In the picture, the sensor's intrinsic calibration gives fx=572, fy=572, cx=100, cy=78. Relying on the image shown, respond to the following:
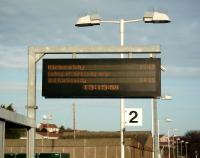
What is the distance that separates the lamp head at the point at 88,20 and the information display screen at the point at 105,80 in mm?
2664

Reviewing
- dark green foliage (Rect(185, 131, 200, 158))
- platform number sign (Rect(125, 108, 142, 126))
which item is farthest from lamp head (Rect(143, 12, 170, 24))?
dark green foliage (Rect(185, 131, 200, 158))

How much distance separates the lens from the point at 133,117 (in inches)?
909

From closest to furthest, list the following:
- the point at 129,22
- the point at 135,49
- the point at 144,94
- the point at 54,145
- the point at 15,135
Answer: the point at 144,94
the point at 135,49
the point at 129,22
the point at 54,145
the point at 15,135

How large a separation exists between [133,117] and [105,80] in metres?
4.47

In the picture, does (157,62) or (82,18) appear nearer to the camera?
(157,62)

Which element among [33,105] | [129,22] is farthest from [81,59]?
[129,22]

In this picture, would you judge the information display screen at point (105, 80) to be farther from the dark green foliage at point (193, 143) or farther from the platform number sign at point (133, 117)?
the dark green foliage at point (193, 143)

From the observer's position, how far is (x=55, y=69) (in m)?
19.3

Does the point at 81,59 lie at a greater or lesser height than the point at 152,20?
lesser

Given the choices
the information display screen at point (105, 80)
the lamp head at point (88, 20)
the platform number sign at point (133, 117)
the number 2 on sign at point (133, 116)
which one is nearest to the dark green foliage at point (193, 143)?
the platform number sign at point (133, 117)

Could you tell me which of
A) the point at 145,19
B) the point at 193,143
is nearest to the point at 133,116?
the point at 145,19

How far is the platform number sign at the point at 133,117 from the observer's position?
898 inches

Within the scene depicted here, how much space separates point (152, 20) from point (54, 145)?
26.1 meters

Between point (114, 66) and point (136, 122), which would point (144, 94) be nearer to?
point (114, 66)
